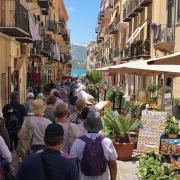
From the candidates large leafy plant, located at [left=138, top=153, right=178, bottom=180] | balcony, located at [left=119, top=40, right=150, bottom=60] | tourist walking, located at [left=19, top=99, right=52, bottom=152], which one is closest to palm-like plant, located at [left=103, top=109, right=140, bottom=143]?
large leafy plant, located at [left=138, top=153, right=178, bottom=180]

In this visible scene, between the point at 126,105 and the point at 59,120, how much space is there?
1094 cm

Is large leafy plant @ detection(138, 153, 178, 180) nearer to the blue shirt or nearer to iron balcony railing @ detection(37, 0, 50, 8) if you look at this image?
the blue shirt

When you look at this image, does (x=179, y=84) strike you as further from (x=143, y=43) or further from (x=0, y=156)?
(x=0, y=156)

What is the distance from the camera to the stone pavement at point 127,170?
960 cm

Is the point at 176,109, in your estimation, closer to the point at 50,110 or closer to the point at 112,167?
the point at 50,110

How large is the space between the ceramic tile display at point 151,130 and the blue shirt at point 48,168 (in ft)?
21.2

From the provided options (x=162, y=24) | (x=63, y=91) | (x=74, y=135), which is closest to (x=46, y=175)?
(x=74, y=135)

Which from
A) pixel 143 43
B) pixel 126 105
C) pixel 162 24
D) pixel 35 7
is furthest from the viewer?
pixel 35 7

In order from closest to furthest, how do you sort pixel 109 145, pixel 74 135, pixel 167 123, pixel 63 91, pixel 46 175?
1. pixel 46 175
2. pixel 109 145
3. pixel 74 135
4. pixel 167 123
5. pixel 63 91

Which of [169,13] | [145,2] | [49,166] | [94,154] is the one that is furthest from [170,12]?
[49,166]

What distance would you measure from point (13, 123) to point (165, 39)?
18.1 m

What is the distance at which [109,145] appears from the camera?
5805 mm

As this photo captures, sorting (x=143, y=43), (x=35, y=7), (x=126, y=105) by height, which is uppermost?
(x=35, y=7)

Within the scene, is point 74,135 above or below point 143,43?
below
